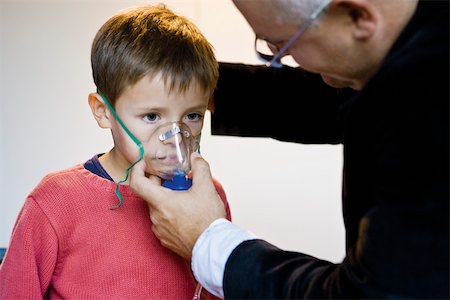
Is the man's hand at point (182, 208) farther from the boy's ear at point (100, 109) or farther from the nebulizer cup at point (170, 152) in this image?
the boy's ear at point (100, 109)

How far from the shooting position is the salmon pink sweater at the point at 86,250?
52.9 inches

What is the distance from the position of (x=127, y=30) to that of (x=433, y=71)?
0.76 m

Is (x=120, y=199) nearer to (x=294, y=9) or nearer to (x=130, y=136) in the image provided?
(x=130, y=136)

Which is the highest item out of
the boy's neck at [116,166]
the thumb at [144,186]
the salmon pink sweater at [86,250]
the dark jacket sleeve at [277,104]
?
the dark jacket sleeve at [277,104]

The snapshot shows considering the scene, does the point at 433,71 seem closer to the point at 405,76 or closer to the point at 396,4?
the point at 405,76

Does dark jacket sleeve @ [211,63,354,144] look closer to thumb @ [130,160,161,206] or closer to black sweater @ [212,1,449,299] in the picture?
thumb @ [130,160,161,206]

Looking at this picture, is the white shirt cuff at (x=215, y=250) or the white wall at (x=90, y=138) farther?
the white wall at (x=90, y=138)

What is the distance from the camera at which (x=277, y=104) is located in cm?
176

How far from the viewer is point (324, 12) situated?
1.01 m

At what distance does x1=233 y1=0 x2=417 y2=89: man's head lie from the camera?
99 centimetres

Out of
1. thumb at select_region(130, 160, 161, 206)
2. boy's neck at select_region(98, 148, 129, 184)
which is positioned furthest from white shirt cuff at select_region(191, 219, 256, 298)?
boy's neck at select_region(98, 148, 129, 184)

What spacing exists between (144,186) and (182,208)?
0.10m

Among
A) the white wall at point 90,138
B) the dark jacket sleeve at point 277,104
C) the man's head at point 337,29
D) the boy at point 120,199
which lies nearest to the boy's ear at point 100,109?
the boy at point 120,199

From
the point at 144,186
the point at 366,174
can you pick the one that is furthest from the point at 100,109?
the point at 366,174
